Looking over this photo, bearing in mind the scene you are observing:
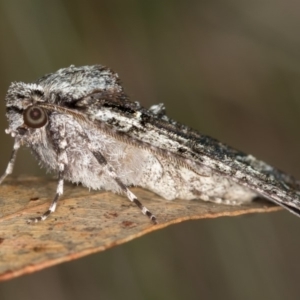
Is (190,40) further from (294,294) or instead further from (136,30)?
(294,294)

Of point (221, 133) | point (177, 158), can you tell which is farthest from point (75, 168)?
point (221, 133)

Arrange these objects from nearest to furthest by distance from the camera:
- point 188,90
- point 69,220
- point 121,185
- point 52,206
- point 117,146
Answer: point 69,220
point 52,206
point 121,185
point 117,146
point 188,90

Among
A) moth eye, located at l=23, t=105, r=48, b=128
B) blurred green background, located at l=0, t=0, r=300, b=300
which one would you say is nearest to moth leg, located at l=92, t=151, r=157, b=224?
moth eye, located at l=23, t=105, r=48, b=128

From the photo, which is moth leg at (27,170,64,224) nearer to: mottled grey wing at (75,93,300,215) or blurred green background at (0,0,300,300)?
mottled grey wing at (75,93,300,215)

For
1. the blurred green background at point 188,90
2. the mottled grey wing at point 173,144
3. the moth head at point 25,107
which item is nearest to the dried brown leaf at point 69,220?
the mottled grey wing at point 173,144

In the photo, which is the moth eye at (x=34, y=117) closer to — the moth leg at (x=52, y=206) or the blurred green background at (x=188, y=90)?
the moth leg at (x=52, y=206)

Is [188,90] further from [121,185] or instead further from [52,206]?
[52,206]

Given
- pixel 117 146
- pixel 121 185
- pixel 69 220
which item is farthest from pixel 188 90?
pixel 69 220
